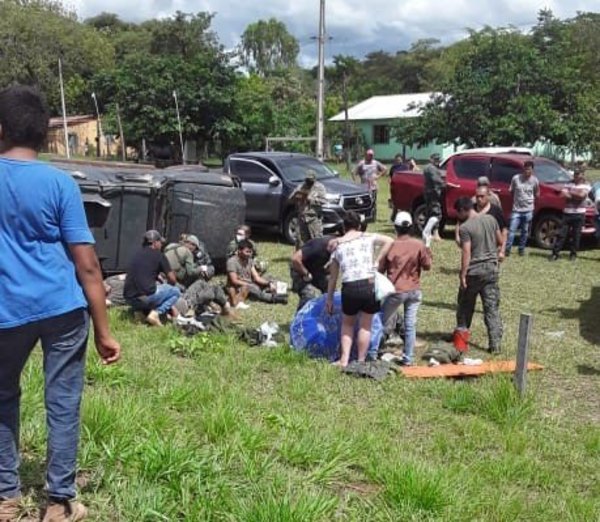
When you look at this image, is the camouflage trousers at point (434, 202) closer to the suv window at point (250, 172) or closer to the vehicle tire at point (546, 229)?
the vehicle tire at point (546, 229)

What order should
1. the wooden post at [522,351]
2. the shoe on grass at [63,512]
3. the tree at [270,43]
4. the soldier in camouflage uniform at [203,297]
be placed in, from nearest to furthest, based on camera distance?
the shoe on grass at [63,512]
the wooden post at [522,351]
the soldier in camouflage uniform at [203,297]
the tree at [270,43]

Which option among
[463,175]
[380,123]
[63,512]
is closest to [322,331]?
[63,512]

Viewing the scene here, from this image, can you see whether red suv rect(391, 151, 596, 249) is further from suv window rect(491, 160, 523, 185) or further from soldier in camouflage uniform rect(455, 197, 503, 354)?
soldier in camouflage uniform rect(455, 197, 503, 354)

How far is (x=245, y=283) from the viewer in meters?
10.1

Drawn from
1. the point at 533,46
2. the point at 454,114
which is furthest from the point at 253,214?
the point at 533,46

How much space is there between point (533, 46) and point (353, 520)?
31.7 meters

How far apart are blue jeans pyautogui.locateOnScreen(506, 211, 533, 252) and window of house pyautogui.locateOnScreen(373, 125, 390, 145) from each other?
40.2 m

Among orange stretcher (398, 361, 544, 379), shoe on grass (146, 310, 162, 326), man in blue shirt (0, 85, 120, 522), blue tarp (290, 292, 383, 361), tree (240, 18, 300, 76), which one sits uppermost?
tree (240, 18, 300, 76)

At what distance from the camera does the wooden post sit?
5664 mm

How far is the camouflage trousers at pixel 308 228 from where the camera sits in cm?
1088

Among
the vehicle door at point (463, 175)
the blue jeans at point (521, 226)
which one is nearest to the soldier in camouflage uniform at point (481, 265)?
the blue jeans at point (521, 226)

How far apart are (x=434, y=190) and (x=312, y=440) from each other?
10.9 metres

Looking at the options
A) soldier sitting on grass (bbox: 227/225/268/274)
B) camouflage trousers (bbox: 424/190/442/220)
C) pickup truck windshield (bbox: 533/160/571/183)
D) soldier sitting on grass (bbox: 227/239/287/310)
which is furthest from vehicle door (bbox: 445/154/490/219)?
soldier sitting on grass (bbox: 227/239/287/310)

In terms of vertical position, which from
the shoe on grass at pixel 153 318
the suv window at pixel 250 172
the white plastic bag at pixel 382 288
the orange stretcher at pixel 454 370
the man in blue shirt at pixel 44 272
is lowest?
the shoe on grass at pixel 153 318
